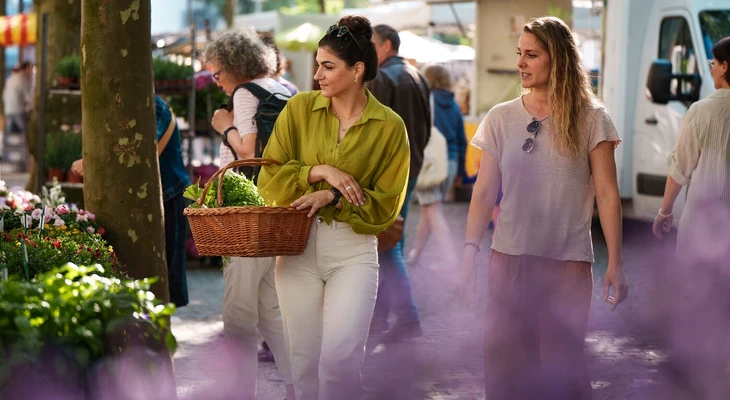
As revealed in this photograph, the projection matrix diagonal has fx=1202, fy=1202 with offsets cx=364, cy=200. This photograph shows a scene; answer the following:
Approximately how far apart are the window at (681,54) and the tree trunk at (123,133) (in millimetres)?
5971

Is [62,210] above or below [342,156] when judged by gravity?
below

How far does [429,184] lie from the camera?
1044 cm

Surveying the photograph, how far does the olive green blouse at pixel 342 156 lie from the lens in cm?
481

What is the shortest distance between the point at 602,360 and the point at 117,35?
3437mm

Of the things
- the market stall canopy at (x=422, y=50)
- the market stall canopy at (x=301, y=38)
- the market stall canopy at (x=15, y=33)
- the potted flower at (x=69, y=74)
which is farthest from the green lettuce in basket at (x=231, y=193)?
the market stall canopy at (x=15, y=33)

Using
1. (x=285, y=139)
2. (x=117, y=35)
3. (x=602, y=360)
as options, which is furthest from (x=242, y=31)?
(x=602, y=360)

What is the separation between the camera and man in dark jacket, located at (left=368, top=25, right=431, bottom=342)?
800 cm

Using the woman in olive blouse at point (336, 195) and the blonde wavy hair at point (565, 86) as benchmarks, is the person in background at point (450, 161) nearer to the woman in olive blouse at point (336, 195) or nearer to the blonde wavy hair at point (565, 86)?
the woman in olive blouse at point (336, 195)

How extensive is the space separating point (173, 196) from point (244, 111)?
1.11 meters

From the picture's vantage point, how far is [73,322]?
3240 millimetres

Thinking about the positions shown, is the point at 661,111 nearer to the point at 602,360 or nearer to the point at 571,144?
the point at 602,360

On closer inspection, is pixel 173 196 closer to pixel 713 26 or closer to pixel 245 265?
pixel 245 265

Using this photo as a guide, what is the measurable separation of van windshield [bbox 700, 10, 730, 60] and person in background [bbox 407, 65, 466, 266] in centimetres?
243

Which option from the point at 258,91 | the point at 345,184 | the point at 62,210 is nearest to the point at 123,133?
the point at 62,210
